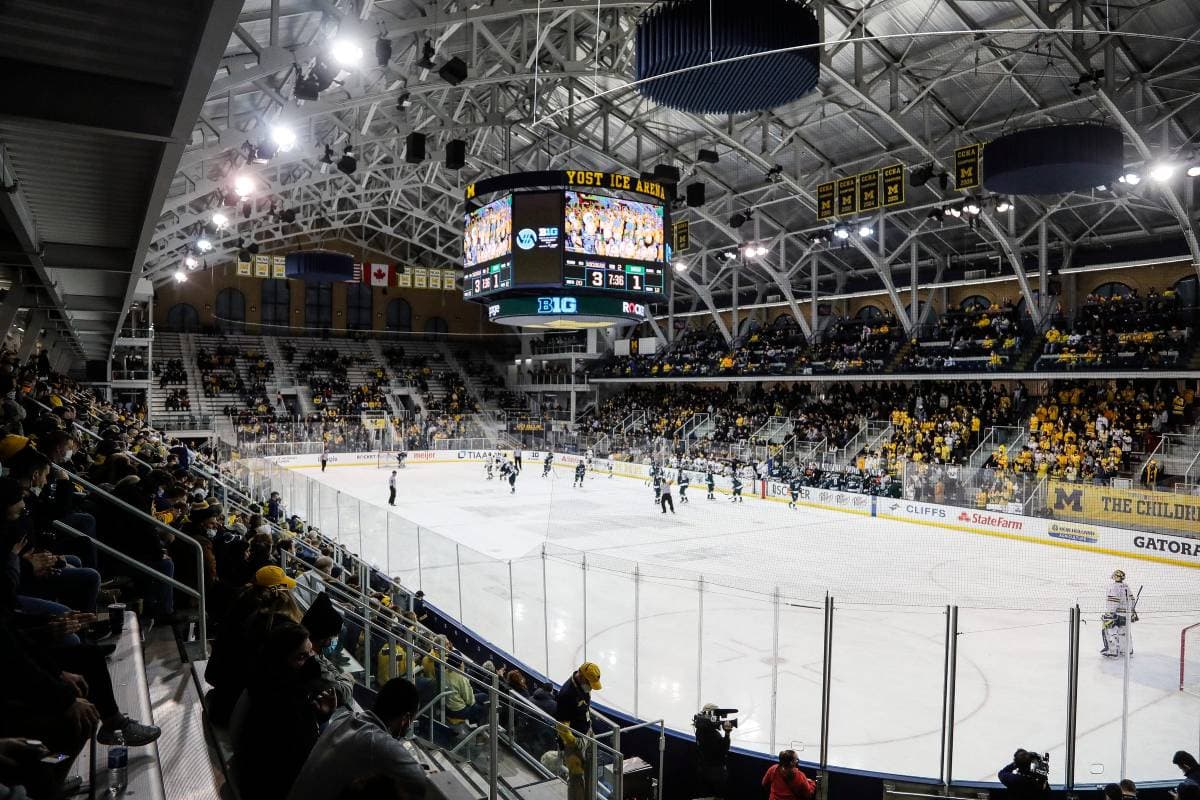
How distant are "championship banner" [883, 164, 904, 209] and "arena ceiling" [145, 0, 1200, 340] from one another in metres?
1.04

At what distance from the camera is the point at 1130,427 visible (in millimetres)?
23719

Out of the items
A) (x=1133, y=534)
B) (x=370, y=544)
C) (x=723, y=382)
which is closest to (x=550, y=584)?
(x=370, y=544)

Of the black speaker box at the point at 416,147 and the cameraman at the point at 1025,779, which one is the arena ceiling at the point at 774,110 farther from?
the cameraman at the point at 1025,779

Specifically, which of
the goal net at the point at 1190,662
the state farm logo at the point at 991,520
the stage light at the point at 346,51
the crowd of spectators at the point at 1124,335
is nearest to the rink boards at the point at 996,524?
the state farm logo at the point at 991,520

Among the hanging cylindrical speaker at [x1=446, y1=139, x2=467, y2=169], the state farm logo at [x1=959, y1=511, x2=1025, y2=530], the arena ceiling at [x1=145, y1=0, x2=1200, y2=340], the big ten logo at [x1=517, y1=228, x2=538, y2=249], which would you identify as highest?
the arena ceiling at [x1=145, y1=0, x2=1200, y2=340]

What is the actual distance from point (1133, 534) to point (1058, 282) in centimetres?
1507

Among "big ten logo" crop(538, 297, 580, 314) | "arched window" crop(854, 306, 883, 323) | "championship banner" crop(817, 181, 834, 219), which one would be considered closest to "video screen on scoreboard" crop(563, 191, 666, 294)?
"big ten logo" crop(538, 297, 580, 314)

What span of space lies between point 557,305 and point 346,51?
7.12 meters

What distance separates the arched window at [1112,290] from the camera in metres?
29.0

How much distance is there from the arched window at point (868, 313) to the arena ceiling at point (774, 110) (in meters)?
1.64

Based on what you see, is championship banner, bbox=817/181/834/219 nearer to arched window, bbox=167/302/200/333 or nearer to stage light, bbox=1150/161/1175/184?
stage light, bbox=1150/161/1175/184

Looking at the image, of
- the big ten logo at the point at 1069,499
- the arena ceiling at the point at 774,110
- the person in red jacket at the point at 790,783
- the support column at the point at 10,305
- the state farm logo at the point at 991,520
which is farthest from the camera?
the state farm logo at the point at 991,520

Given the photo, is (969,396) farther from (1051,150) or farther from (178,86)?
(178,86)

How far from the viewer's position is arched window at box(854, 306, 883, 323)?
37.8 m
